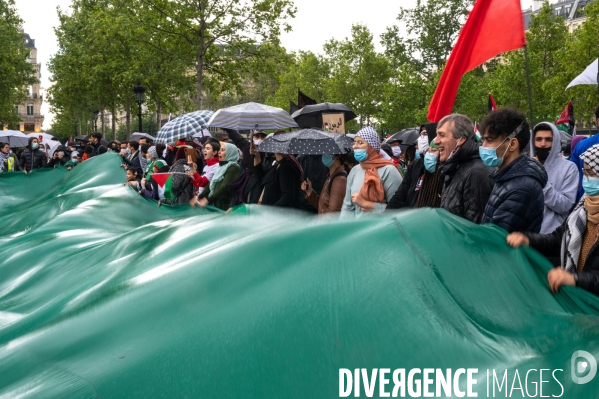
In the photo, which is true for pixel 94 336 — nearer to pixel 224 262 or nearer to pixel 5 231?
pixel 224 262

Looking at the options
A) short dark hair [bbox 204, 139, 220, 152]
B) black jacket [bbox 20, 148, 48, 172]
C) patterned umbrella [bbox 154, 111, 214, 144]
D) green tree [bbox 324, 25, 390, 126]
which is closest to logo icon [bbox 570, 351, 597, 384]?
short dark hair [bbox 204, 139, 220, 152]

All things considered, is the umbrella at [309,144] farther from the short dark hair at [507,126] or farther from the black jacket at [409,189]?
the short dark hair at [507,126]

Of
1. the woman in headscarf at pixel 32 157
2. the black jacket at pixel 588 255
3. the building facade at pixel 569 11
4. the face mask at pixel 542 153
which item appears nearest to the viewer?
the black jacket at pixel 588 255

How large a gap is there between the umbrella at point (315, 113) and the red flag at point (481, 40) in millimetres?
7994

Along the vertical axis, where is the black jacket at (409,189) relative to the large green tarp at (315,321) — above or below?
above

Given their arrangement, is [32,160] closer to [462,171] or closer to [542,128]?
[542,128]

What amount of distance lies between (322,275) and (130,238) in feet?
9.02

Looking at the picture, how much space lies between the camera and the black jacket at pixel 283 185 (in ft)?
26.2

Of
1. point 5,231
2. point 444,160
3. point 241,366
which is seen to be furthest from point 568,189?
point 5,231

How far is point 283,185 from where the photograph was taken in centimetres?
803

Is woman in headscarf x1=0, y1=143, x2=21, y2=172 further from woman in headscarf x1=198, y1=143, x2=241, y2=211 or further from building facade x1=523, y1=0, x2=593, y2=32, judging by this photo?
building facade x1=523, y1=0, x2=593, y2=32

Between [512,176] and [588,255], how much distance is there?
0.71 meters

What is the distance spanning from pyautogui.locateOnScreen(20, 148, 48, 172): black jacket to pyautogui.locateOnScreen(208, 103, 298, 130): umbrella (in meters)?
10.2

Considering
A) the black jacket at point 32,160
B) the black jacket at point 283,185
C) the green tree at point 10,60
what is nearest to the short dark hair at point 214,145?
the black jacket at point 283,185
